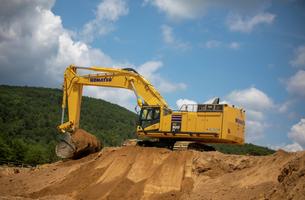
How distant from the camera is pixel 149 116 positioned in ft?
79.1

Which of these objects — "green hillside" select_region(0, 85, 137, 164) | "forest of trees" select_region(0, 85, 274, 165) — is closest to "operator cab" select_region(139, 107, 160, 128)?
"forest of trees" select_region(0, 85, 274, 165)

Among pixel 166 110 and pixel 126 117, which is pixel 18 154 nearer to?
pixel 166 110

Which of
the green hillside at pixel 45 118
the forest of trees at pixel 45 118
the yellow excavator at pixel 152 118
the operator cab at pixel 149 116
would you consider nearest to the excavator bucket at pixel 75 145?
the yellow excavator at pixel 152 118

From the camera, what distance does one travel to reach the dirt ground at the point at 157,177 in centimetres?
1714

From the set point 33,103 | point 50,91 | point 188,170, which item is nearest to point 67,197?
point 188,170

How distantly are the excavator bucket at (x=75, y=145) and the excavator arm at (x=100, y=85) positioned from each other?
1.70ft

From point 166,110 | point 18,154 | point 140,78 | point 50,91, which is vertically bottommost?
point 18,154

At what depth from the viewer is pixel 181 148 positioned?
2303cm

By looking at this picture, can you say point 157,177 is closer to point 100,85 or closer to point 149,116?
point 149,116

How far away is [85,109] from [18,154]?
65617mm

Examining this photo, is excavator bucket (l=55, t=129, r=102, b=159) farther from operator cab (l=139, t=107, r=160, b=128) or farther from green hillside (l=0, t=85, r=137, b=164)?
green hillside (l=0, t=85, r=137, b=164)

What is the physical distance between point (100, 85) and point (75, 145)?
3982 mm

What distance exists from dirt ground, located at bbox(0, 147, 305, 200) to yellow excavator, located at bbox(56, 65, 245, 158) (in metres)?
1.26

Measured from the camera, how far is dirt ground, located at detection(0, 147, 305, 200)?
56.2ft
